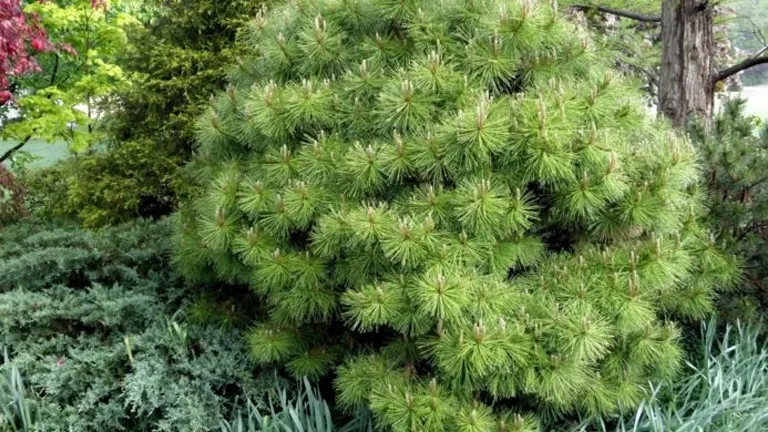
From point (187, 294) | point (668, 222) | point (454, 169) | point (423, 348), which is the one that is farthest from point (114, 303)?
point (668, 222)

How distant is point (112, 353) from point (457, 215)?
5.75 ft

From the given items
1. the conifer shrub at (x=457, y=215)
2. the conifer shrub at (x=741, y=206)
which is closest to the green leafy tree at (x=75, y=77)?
the conifer shrub at (x=457, y=215)

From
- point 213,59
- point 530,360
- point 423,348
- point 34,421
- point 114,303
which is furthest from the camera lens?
point 213,59

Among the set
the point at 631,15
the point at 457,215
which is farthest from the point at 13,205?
the point at 631,15

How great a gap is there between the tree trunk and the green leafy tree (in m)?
3.86

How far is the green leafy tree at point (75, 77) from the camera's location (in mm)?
5012

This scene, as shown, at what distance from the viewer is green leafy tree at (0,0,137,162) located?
16.4ft

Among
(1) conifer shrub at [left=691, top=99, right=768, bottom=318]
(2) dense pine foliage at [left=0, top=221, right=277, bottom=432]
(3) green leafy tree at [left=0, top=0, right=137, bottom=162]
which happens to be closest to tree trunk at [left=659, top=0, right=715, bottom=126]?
(1) conifer shrub at [left=691, top=99, right=768, bottom=318]

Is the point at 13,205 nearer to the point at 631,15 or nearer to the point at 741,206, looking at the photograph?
the point at 741,206

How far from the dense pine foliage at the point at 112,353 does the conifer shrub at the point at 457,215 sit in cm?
28

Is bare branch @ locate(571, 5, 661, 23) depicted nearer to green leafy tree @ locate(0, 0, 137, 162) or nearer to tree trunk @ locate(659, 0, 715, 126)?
tree trunk @ locate(659, 0, 715, 126)

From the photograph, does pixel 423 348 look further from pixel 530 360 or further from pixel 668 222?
pixel 668 222

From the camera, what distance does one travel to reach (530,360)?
2.34m

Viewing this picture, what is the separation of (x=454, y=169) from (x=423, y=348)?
705 mm
